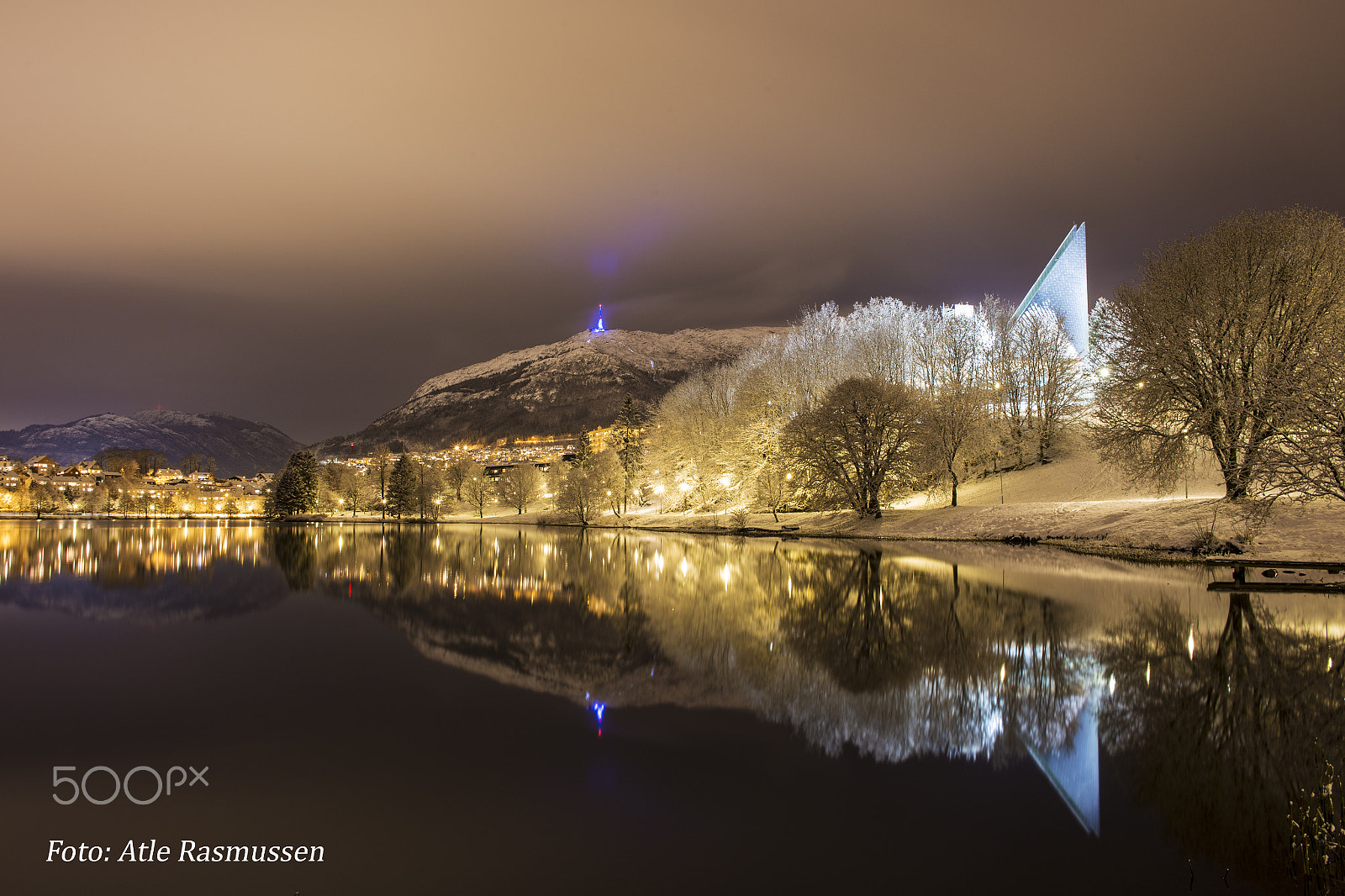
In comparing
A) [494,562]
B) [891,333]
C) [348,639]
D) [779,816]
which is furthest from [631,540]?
[779,816]

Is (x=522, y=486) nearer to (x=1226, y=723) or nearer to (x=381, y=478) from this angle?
(x=381, y=478)

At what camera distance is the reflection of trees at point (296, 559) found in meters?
26.8

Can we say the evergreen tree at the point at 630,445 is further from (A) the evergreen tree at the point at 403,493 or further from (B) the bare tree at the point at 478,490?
(A) the evergreen tree at the point at 403,493

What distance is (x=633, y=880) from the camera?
214 inches

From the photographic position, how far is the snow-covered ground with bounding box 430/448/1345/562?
27.8 metres

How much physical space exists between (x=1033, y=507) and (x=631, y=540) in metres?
27.0

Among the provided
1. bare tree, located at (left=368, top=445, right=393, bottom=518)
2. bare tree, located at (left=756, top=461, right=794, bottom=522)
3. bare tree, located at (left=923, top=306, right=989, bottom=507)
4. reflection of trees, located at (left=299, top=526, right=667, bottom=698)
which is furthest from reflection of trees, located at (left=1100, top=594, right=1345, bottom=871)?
bare tree, located at (left=368, top=445, right=393, bottom=518)

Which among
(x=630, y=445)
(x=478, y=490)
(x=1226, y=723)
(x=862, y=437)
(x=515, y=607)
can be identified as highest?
(x=630, y=445)

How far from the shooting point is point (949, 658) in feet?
40.4

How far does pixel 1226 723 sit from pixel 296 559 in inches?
1537

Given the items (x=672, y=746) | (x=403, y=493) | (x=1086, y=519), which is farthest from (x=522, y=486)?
(x=672, y=746)

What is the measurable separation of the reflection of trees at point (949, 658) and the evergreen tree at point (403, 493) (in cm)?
9543

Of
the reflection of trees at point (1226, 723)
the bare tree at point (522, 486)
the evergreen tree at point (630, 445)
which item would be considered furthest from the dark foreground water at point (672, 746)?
the bare tree at point (522, 486)

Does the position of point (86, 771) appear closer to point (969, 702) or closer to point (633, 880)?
point (633, 880)
